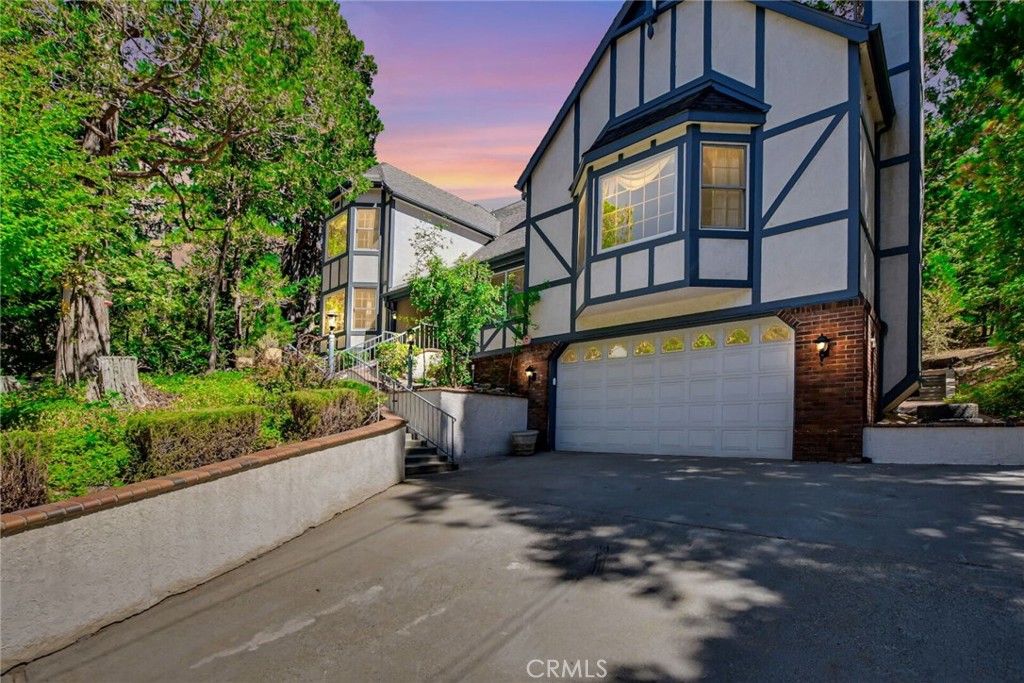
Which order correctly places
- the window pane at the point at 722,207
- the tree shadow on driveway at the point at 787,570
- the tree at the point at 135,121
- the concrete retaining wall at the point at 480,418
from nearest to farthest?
the tree shadow on driveway at the point at 787,570, the tree at the point at 135,121, the window pane at the point at 722,207, the concrete retaining wall at the point at 480,418

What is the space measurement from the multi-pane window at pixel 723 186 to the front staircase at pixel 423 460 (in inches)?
245

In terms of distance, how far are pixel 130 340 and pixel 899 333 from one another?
725 inches

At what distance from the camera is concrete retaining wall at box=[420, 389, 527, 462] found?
10453 mm

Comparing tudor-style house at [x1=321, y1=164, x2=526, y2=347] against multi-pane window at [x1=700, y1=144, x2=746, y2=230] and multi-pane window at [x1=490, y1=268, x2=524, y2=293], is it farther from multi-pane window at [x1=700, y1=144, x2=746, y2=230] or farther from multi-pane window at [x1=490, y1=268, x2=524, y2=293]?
multi-pane window at [x1=700, y1=144, x2=746, y2=230]

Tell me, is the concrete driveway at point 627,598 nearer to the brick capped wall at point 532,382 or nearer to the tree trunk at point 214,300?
the brick capped wall at point 532,382

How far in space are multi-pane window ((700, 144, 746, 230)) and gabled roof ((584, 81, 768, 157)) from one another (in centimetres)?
56

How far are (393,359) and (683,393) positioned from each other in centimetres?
664

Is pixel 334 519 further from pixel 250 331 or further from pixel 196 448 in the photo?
pixel 250 331

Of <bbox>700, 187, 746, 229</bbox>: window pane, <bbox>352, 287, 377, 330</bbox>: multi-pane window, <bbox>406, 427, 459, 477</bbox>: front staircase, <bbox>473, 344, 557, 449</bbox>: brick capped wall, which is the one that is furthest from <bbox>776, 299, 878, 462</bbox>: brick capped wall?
<bbox>352, 287, 377, 330</bbox>: multi-pane window

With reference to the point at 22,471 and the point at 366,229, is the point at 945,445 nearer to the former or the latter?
the point at 22,471

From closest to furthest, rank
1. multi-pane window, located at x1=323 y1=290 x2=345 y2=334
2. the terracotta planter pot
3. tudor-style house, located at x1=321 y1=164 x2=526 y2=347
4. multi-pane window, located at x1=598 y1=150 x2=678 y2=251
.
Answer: multi-pane window, located at x1=598 y1=150 x2=678 y2=251, the terracotta planter pot, tudor-style house, located at x1=321 y1=164 x2=526 y2=347, multi-pane window, located at x1=323 y1=290 x2=345 y2=334

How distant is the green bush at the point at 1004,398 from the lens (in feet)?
31.9

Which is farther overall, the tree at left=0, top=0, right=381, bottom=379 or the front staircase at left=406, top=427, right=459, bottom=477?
the front staircase at left=406, top=427, right=459, bottom=477

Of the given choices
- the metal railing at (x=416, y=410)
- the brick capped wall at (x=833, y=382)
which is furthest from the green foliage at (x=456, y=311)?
the brick capped wall at (x=833, y=382)
